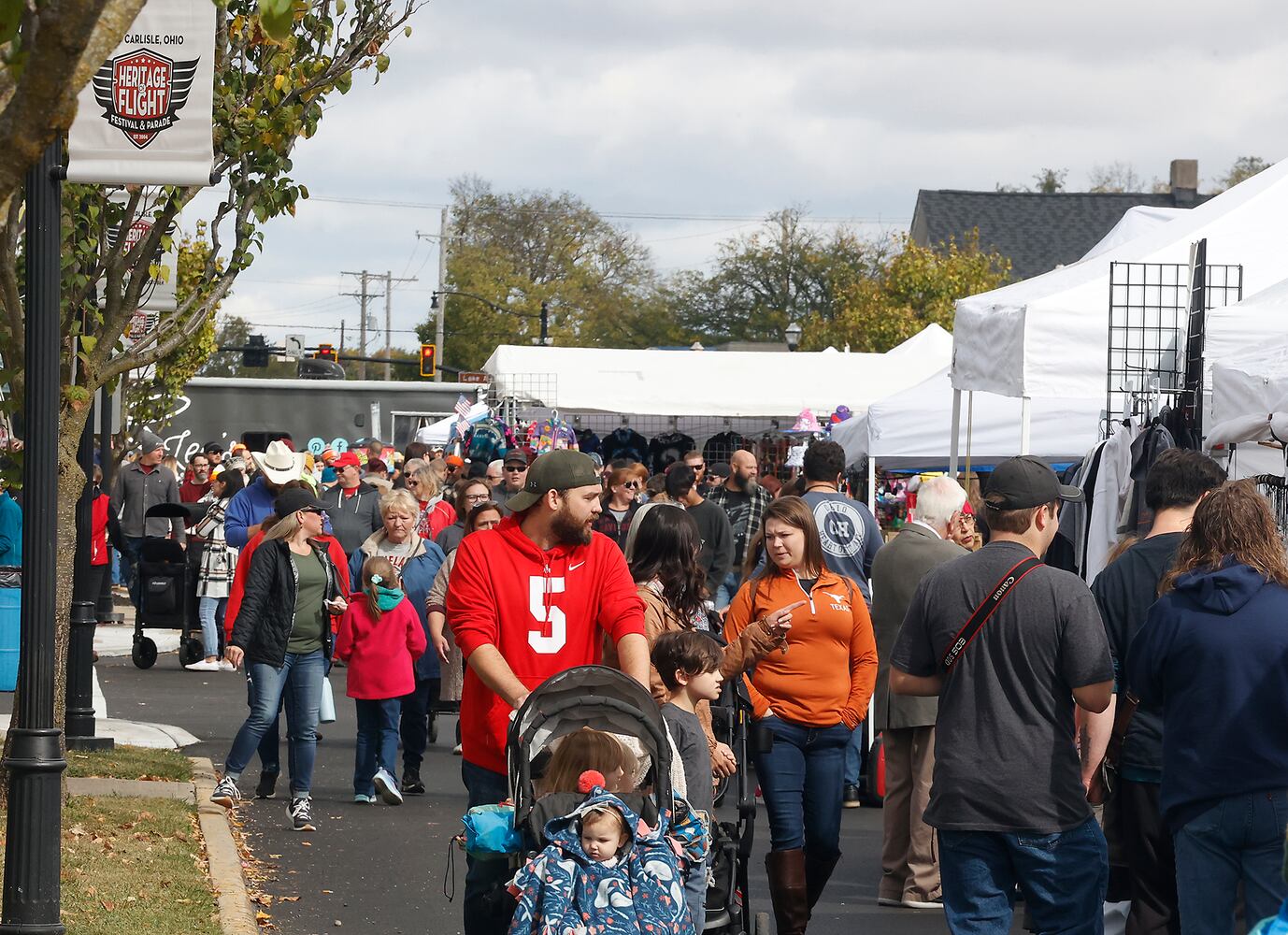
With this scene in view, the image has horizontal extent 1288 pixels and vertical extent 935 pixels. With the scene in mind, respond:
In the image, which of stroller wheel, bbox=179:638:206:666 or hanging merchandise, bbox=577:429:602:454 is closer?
stroller wheel, bbox=179:638:206:666

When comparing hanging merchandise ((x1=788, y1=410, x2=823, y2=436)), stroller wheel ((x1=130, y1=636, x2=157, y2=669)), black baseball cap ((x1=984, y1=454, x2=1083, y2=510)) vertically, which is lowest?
stroller wheel ((x1=130, y1=636, x2=157, y2=669))

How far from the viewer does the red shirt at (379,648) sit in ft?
33.1

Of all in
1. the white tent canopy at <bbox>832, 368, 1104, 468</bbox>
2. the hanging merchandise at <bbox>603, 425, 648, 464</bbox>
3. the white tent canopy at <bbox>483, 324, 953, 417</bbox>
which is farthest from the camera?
the hanging merchandise at <bbox>603, 425, 648, 464</bbox>

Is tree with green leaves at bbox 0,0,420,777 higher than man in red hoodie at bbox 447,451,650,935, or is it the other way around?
tree with green leaves at bbox 0,0,420,777

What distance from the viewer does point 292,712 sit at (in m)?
9.89

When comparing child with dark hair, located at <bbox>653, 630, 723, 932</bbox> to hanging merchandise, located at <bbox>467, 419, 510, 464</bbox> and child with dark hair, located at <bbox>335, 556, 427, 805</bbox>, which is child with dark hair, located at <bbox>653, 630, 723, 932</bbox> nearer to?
child with dark hair, located at <bbox>335, 556, 427, 805</bbox>

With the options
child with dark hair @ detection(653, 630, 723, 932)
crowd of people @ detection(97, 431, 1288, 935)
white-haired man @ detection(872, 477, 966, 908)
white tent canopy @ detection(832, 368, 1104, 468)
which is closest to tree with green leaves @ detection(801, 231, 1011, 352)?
white tent canopy @ detection(832, 368, 1104, 468)

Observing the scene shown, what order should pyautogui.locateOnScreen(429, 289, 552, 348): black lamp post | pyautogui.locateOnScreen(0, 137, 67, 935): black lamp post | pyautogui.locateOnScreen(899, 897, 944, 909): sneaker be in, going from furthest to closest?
pyautogui.locateOnScreen(429, 289, 552, 348): black lamp post
pyautogui.locateOnScreen(899, 897, 944, 909): sneaker
pyautogui.locateOnScreen(0, 137, 67, 935): black lamp post

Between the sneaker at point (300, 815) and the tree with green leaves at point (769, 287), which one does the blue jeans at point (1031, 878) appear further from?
the tree with green leaves at point (769, 287)

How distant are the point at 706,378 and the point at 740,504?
1122 cm

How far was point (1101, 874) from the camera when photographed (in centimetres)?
511

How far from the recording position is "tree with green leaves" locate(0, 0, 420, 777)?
8875mm

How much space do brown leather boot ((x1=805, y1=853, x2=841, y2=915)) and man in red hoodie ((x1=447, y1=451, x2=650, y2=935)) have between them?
1.73 metres

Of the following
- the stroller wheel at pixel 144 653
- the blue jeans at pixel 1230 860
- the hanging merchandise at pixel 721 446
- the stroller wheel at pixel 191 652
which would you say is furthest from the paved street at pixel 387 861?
the hanging merchandise at pixel 721 446
